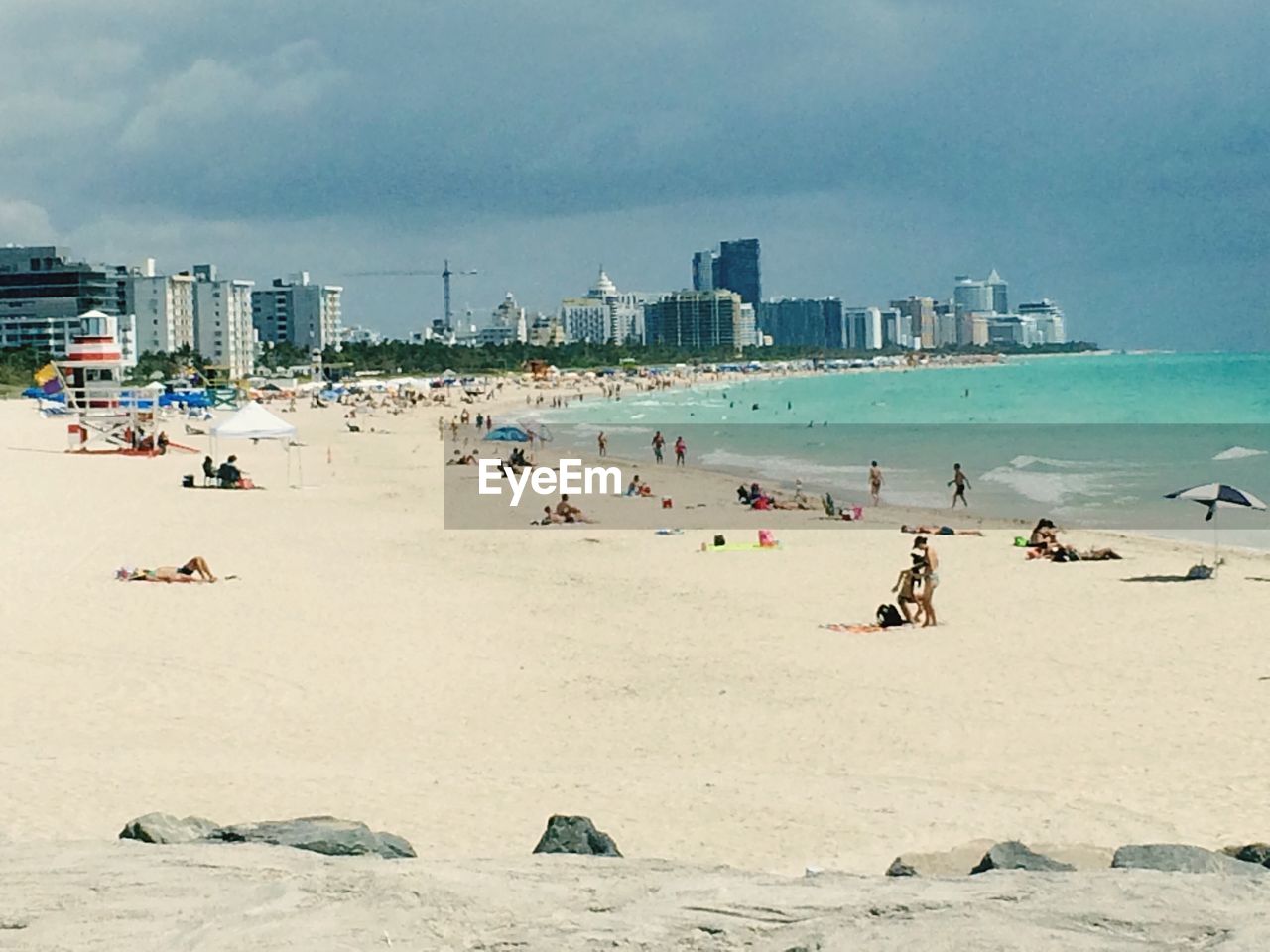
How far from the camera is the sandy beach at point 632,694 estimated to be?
856cm

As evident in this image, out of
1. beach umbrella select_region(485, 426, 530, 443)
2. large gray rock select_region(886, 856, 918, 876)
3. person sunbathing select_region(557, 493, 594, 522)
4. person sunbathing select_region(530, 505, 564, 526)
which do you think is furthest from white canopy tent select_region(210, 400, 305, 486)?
large gray rock select_region(886, 856, 918, 876)

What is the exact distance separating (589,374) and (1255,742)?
474ft

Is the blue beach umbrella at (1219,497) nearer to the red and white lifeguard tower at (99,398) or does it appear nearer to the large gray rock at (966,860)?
the large gray rock at (966,860)

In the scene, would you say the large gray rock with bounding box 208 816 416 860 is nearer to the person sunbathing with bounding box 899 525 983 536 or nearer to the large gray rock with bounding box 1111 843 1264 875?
the large gray rock with bounding box 1111 843 1264 875

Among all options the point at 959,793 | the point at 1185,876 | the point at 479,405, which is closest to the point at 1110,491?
the point at 959,793

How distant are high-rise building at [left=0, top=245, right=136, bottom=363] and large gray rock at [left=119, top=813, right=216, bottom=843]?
433 ft

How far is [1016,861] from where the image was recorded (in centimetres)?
616

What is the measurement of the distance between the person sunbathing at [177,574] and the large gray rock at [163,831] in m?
11.1

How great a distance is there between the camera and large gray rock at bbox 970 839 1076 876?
241 inches

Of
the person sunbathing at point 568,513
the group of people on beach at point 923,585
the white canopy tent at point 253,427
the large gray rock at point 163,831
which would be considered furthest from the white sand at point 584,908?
the white canopy tent at point 253,427

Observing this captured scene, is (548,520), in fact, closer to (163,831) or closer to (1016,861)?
(163,831)

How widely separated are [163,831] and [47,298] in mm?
142771

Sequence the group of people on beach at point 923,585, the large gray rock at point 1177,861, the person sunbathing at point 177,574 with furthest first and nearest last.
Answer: the person sunbathing at point 177,574 < the group of people on beach at point 923,585 < the large gray rock at point 1177,861

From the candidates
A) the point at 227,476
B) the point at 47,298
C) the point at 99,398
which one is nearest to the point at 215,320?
the point at 47,298
